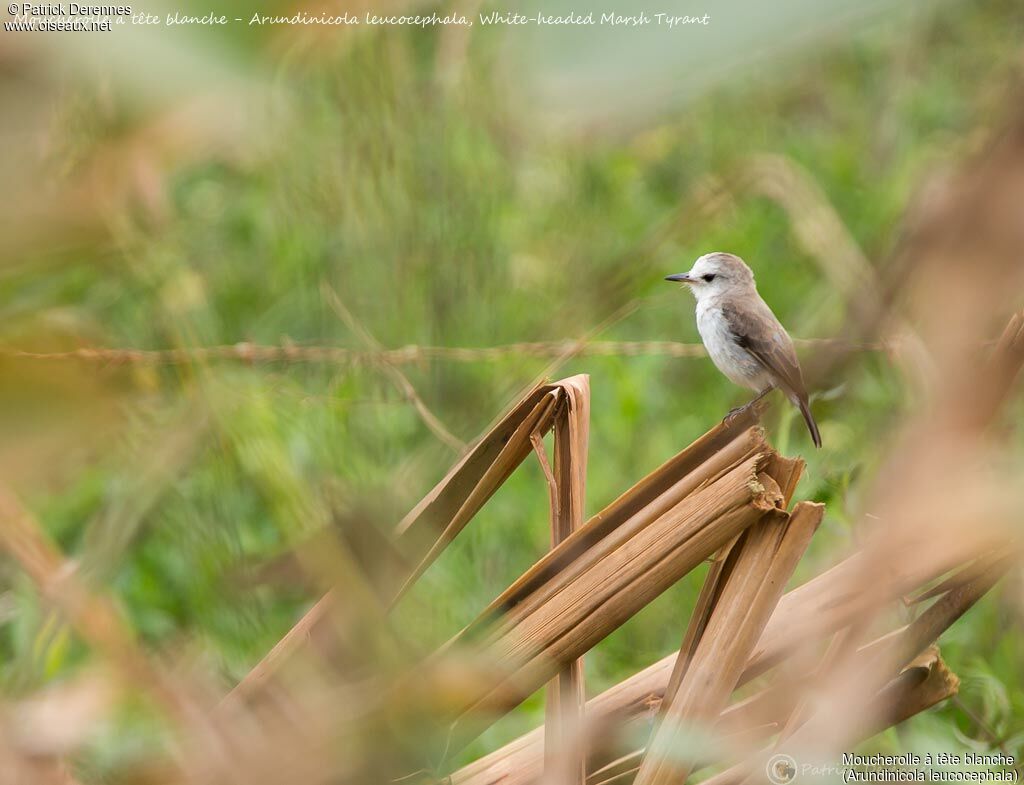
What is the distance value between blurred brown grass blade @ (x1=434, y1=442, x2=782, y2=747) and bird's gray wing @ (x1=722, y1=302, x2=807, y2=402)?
4.00 ft

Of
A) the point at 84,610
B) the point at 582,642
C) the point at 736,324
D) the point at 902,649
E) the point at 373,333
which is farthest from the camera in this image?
the point at 736,324

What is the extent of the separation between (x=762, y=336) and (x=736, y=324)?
0.12 m

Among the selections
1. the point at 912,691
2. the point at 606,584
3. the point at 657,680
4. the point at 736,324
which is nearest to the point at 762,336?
the point at 736,324

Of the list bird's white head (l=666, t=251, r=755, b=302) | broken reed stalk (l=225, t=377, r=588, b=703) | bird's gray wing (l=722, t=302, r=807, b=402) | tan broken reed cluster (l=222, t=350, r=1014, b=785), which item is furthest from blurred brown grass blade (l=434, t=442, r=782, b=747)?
bird's white head (l=666, t=251, r=755, b=302)

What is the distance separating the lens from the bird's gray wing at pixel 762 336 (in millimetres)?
2416

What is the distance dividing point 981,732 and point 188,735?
182 cm

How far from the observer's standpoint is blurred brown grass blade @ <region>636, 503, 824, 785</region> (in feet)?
3.66

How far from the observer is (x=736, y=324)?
2693 millimetres

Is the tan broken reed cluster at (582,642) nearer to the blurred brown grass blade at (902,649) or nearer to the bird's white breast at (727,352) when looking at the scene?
the blurred brown grass blade at (902,649)

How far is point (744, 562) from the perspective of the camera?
1184 millimetres

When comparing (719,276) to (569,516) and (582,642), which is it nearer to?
(569,516)

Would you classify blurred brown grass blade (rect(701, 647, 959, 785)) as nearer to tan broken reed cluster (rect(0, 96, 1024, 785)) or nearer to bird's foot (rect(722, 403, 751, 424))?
tan broken reed cluster (rect(0, 96, 1024, 785))

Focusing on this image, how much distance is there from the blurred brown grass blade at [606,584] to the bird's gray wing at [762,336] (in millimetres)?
1218

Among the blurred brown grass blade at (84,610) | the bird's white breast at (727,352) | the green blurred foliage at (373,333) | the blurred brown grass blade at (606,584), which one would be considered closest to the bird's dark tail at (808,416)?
the green blurred foliage at (373,333)
